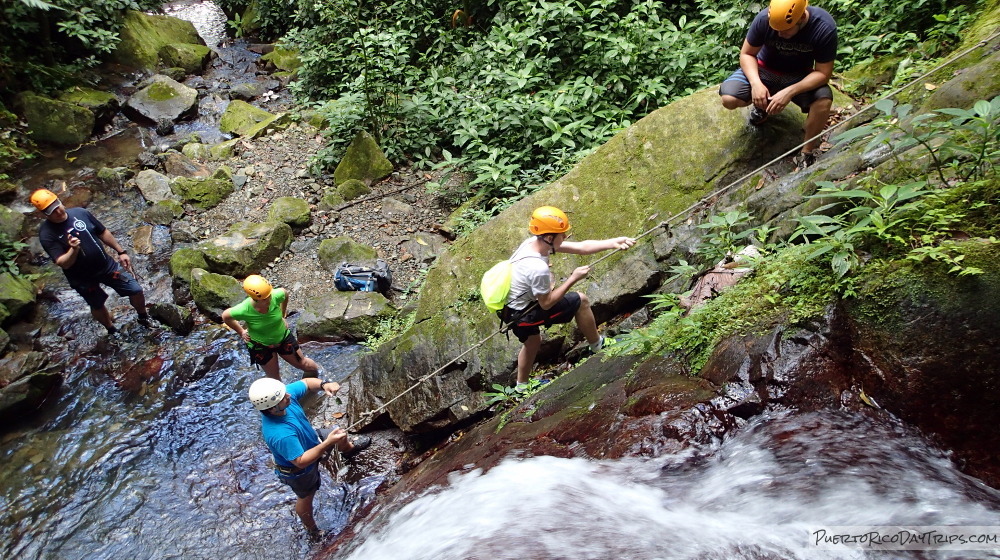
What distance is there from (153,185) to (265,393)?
27.0ft

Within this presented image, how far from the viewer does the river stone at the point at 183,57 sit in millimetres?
14867

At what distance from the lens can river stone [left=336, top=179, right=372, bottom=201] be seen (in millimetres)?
9625

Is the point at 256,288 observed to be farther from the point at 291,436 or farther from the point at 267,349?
the point at 291,436

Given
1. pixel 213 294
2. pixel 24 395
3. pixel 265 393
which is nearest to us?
pixel 265 393

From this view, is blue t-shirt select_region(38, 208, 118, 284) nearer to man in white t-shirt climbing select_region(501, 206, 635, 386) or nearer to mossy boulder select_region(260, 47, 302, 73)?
man in white t-shirt climbing select_region(501, 206, 635, 386)

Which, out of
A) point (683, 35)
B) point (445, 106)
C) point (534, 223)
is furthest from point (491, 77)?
point (534, 223)

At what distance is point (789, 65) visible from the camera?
487 centimetres

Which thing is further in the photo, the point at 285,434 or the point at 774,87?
the point at 774,87

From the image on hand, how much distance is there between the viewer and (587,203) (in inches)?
236

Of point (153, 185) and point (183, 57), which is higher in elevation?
point (183, 57)

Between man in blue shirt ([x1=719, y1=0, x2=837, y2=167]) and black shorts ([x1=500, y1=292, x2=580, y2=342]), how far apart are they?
232cm

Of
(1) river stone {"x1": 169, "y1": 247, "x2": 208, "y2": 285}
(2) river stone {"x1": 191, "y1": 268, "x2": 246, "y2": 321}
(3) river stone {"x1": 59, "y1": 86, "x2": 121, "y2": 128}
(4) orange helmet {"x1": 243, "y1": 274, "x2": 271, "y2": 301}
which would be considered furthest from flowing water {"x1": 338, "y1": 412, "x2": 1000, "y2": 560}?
(3) river stone {"x1": 59, "y1": 86, "x2": 121, "y2": 128}

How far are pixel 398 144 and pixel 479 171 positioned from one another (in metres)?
2.54

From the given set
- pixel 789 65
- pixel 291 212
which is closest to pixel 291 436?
pixel 789 65
